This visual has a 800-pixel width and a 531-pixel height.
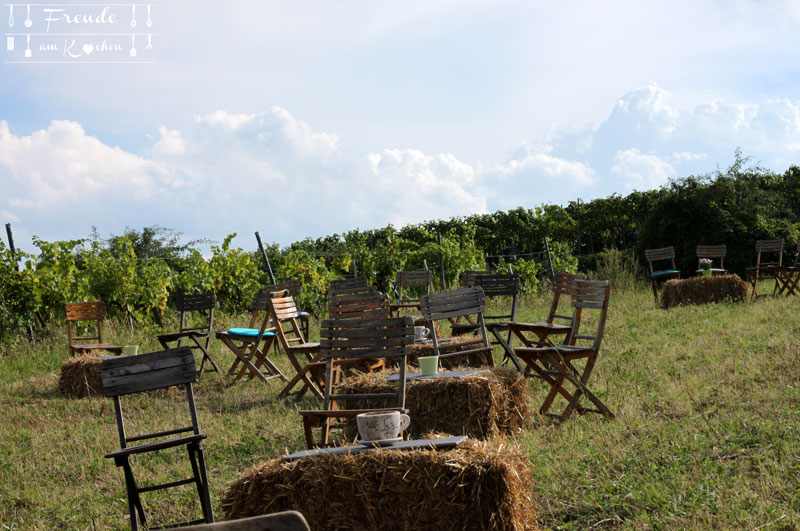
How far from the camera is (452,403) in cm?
421

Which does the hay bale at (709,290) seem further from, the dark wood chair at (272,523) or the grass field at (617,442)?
the dark wood chair at (272,523)

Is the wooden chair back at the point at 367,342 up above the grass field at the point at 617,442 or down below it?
above

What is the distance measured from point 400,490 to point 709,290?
9.26m

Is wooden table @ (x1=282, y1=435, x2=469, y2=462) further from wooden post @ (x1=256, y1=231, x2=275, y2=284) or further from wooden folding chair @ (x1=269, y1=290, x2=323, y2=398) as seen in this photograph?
wooden post @ (x1=256, y1=231, x2=275, y2=284)

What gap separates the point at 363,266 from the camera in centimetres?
1262

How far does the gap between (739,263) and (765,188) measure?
10.1 feet

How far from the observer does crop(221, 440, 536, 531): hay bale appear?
8.18 feet

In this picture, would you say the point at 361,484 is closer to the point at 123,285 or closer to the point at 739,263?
the point at 123,285

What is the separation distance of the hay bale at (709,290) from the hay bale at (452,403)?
7.19 m

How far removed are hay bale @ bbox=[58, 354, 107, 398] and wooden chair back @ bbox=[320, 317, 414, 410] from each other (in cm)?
393

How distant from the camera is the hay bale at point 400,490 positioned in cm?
249

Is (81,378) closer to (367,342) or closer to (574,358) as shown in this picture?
(367,342)

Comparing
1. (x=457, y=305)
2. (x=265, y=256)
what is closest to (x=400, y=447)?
(x=457, y=305)

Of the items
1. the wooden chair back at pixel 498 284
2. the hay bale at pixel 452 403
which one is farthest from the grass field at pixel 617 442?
the wooden chair back at pixel 498 284
